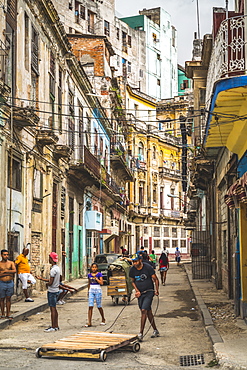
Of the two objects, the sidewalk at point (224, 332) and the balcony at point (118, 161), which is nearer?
the sidewalk at point (224, 332)

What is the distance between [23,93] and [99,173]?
585 inches

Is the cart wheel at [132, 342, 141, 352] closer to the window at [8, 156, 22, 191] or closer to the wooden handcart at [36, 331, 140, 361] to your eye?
the wooden handcart at [36, 331, 140, 361]

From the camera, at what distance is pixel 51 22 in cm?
2273

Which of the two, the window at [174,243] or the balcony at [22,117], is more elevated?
the balcony at [22,117]

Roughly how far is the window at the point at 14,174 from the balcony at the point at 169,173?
4705 centimetres

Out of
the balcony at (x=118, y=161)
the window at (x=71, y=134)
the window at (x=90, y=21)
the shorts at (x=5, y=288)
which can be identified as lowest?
the shorts at (x=5, y=288)

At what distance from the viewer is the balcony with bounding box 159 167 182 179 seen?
6486cm

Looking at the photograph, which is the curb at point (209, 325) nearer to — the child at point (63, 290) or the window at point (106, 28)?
the child at point (63, 290)

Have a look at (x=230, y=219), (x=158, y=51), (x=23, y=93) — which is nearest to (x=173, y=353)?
(x=230, y=219)

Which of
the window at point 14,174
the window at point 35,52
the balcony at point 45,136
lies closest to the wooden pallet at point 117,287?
the window at point 14,174

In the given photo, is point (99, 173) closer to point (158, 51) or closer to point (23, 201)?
point (23, 201)

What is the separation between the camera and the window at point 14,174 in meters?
16.6

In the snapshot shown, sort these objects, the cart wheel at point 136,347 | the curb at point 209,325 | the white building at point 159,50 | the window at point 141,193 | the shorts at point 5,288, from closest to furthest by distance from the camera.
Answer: the cart wheel at point 136,347
the curb at point 209,325
the shorts at point 5,288
the window at point 141,193
the white building at point 159,50

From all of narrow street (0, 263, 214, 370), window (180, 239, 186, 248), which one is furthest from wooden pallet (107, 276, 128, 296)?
window (180, 239, 186, 248)
